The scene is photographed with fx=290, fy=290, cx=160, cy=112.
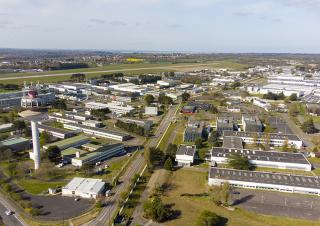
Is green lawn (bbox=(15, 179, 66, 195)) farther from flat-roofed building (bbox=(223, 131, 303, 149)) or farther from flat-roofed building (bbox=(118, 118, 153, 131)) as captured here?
flat-roofed building (bbox=(223, 131, 303, 149))

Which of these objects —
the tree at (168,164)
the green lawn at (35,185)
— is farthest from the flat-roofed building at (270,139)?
the green lawn at (35,185)

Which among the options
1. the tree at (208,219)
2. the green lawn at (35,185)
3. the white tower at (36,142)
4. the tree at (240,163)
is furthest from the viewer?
the tree at (240,163)

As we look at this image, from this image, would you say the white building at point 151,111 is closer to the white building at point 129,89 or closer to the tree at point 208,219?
the white building at point 129,89

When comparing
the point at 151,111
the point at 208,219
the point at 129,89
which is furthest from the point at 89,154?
the point at 129,89

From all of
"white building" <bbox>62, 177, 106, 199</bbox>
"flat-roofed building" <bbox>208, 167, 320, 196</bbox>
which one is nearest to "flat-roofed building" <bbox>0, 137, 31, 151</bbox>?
"white building" <bbox>62, 177, 106, 199</bbox>

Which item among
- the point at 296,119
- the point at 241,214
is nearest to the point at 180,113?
the point at 296,119

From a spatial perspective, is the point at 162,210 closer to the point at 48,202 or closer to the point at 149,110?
the point at 48,202

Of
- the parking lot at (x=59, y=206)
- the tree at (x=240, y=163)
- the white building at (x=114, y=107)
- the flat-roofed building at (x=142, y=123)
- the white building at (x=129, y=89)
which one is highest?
the white building at (x=129, y=89)

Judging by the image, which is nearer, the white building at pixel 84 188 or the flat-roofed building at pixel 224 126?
the white building at pixel 84 188
